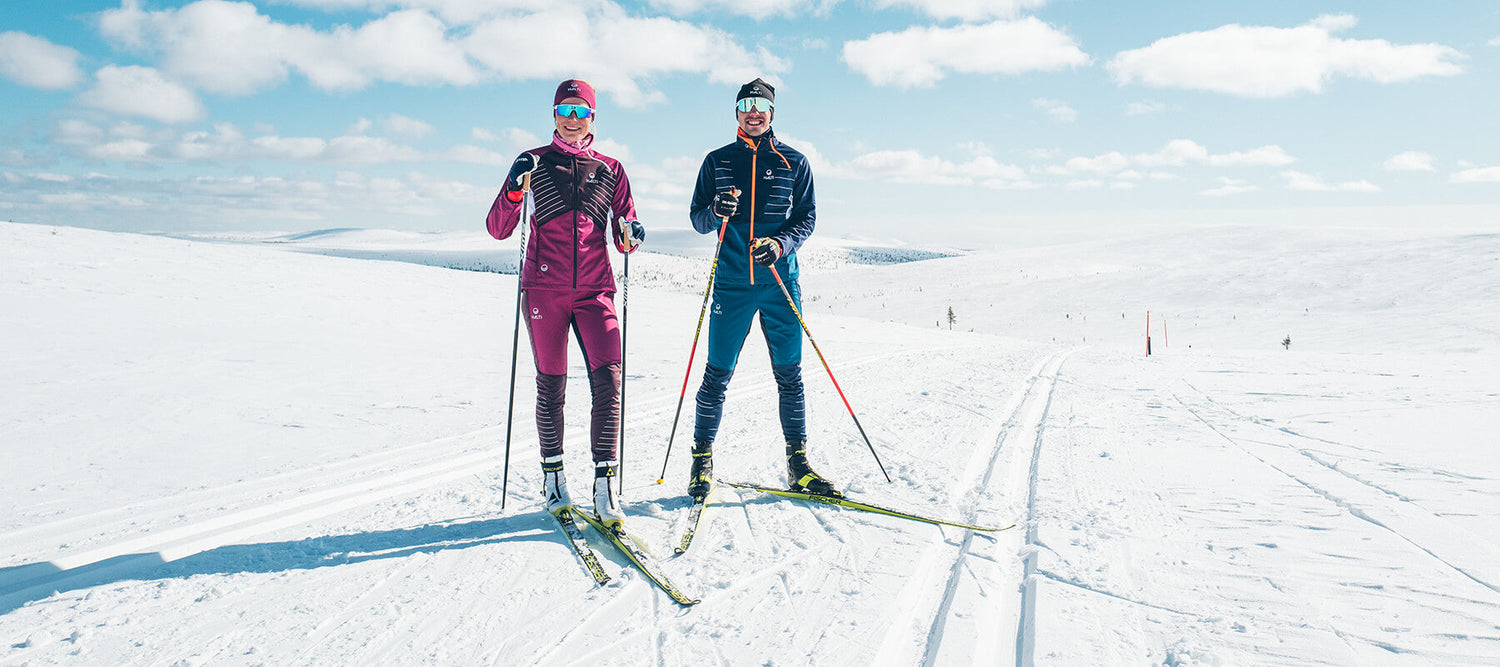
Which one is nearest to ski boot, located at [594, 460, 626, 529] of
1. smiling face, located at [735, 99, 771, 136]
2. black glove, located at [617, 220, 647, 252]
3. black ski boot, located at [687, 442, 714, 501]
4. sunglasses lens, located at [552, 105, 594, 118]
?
black ski boot, located at [687, 442, 714, 501]

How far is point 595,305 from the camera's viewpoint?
3.78 metres

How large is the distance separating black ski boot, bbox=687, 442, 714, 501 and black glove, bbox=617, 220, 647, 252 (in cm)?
128

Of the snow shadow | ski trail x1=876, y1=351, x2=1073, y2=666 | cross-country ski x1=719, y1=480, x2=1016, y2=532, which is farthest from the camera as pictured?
cross-country ski x1=719, y1=480, x2=1016, y2=532

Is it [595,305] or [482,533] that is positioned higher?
[595,305]

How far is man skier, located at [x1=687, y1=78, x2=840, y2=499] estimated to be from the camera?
4.15 m

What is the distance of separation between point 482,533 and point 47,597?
158cm

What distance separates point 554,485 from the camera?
3.80 m

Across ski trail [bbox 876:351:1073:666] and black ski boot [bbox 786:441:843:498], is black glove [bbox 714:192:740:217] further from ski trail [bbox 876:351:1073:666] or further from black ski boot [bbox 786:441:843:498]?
ski trail [bbox 876:351:1073:666]

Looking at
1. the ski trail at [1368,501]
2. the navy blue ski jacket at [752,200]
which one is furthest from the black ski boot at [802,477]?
the ski trail at [1368,501]

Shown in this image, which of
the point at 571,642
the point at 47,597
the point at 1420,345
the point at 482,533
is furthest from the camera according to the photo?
the point at 1420,345

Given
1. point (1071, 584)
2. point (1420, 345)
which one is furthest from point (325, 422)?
point (1420, 345)

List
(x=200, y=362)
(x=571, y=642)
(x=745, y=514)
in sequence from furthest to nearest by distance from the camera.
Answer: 1. (x=200, y=362)
2. (x=745, y=514)
3. (x=571, y=642)

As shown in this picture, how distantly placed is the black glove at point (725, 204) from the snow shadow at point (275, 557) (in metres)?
1.97

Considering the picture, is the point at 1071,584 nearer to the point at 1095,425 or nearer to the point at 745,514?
the point at 745,514
